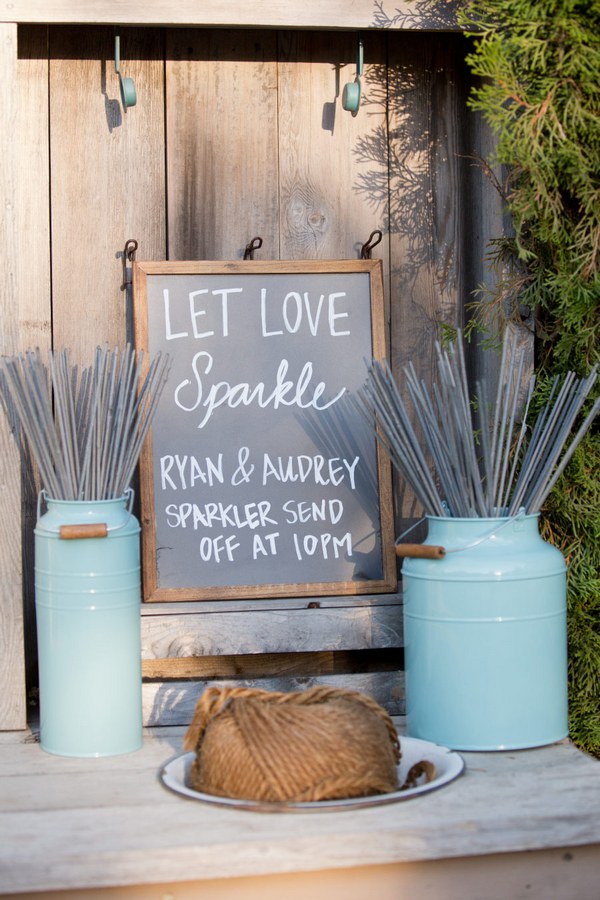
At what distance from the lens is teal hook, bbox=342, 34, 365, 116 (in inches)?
73.4

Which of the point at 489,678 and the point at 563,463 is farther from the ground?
the point at 563,463

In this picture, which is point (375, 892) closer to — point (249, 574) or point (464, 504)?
point (464, 504)

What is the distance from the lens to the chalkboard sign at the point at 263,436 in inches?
70.9

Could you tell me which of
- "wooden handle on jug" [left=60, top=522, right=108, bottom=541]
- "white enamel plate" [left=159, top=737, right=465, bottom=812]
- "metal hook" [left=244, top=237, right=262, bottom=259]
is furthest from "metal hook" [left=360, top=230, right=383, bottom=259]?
"white enamel plate" [left=159, top=737, right=465, bottom=812]

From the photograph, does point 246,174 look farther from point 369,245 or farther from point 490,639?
point 490,639

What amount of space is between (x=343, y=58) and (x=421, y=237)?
0.36m

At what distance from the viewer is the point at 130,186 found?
1.89 m

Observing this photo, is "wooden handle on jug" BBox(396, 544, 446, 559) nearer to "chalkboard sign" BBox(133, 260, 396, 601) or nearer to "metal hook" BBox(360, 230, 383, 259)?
"chalkboard sign" BBox(133, 260, 396, 601)

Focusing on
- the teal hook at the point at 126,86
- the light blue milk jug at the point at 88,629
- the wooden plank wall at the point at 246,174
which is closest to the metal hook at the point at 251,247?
the wooden plank wall at the point at 246,174

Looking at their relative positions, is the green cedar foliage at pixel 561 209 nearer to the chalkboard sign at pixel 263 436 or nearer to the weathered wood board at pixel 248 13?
the weathered wood board at pixel 248 13

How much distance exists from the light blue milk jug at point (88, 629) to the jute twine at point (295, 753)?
235 millimetres

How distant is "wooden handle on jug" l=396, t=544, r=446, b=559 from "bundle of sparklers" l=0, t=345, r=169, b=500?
0.42 metres

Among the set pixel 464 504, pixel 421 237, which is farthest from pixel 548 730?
pixel 421 237

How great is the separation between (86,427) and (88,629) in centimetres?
31
